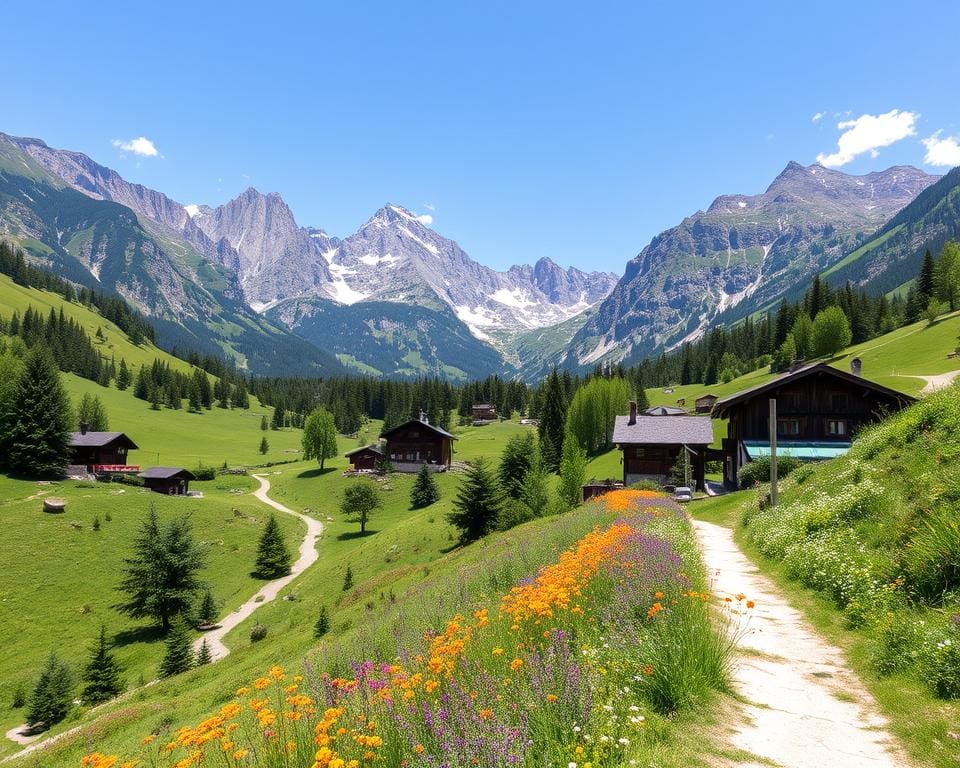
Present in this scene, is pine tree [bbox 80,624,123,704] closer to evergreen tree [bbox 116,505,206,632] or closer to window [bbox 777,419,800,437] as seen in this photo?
evergreen tree [bbox 116,505,206,632]

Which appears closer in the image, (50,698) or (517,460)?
(50,698)

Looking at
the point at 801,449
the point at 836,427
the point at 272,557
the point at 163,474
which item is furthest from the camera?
the point at 163,474

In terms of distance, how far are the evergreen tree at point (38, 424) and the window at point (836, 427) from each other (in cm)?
8699

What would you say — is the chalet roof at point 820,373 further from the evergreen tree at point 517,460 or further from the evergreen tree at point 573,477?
the evergreen tree at point 517,460

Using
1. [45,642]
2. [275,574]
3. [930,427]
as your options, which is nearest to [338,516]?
[275,574]

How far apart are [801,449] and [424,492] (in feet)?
162

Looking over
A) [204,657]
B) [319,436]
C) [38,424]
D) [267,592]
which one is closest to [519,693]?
[204,657]

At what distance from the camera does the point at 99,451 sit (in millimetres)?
81750

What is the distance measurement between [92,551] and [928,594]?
59.0 meters

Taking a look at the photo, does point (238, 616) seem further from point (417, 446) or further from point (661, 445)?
point (417, 446)

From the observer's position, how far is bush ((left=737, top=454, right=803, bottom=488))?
35.0m

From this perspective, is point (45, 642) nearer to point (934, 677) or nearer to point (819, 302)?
point (934, 677)

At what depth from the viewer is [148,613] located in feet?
131

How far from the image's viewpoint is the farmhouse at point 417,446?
93312mm
